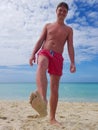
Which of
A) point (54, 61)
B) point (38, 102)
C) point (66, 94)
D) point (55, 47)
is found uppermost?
point (55, 47)

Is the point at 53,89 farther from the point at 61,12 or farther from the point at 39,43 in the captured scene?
the point at 61,12

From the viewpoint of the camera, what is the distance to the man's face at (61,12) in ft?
20.6

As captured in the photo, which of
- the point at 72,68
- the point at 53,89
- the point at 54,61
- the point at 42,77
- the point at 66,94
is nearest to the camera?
the point at 42,77

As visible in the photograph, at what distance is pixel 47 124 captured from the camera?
6.91 meters

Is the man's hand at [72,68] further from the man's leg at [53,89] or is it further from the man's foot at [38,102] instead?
the man's foot at [38,102]

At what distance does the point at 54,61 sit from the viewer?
6.19 m

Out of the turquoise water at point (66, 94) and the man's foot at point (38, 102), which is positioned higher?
the man's foot at point (38, 102)

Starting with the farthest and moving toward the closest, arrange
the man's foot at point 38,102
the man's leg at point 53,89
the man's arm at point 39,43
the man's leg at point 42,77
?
the man's leg at point 53,89 → the man's arm at point 39,43 → the man's leg at point 42,77 → the man's foot at point 38,102

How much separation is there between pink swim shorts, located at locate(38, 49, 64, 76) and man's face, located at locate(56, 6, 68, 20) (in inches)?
27.1

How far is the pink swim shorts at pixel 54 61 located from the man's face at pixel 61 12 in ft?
2.26

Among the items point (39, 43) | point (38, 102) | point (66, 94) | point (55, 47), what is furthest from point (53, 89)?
point (66, 94)

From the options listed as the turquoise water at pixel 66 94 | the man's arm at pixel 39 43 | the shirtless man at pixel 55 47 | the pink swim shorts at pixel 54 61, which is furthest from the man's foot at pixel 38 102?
the turquoise water at pixel 66 94

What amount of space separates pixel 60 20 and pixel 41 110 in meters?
1.96

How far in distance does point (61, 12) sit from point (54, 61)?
902 millimetres
